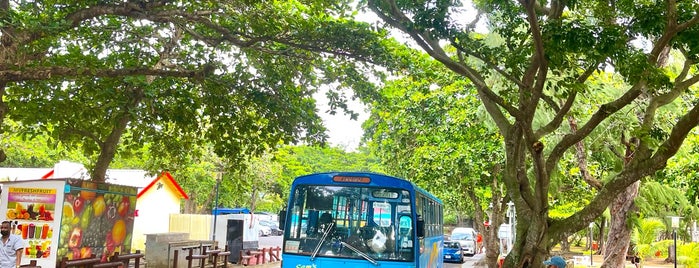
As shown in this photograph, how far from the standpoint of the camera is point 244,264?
2155 cm

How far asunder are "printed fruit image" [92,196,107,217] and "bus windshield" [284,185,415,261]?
4269 mm

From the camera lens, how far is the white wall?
3072 cm

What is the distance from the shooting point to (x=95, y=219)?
12.6 metres

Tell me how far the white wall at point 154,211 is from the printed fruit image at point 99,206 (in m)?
17.9

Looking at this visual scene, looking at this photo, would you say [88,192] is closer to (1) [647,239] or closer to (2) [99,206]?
(2) [99,206]

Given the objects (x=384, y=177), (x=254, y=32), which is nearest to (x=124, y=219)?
(x=254, y=32)

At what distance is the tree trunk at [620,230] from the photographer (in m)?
15.0

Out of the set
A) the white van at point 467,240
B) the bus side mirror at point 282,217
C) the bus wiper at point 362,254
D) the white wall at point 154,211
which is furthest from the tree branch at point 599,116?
the white van at point 467,240

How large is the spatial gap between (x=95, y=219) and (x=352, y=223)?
549 cm

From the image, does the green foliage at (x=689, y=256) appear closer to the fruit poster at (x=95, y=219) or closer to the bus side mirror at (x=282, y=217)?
the bus side mirror at (x=282, y=217)

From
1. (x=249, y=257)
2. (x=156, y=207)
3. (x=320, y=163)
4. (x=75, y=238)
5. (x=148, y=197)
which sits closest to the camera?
(x=75, y=238)

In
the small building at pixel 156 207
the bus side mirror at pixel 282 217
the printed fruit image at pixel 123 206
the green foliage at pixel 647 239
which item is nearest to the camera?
the bus side mirror at pixel 282 217

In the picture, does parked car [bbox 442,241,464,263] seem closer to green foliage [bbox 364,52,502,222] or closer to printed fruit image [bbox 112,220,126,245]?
A: green foliage [bbox 364,52,502,222]

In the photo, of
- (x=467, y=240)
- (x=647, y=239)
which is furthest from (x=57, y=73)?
(x=467, y=240)
